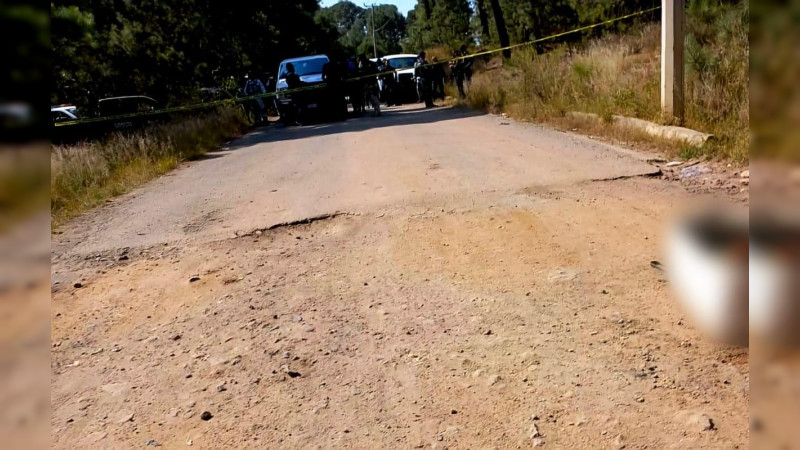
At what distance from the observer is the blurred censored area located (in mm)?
1042

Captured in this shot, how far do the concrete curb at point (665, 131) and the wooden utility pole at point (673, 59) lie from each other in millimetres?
313

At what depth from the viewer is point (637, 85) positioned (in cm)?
1084

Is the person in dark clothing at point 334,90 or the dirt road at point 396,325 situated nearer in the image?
the dirt road at point 396,325

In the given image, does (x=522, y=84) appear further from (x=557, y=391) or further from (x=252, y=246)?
(x=557, y=391)

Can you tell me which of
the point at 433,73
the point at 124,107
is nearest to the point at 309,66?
the point at 433,73

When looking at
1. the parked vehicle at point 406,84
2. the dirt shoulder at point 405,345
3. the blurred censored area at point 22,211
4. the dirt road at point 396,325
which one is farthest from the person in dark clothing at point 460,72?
the blurred censored area at point 22,211

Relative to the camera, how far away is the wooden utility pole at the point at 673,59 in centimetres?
897

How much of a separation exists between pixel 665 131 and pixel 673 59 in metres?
1.08

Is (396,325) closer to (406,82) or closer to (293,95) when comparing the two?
(293,95)

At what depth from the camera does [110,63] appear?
62.7 ft

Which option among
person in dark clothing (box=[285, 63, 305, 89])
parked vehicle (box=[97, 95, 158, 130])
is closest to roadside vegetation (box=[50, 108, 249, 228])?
parked vehicle (box=[97, 95, 158, 130])

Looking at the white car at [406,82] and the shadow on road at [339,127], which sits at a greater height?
the white car at [406,82]

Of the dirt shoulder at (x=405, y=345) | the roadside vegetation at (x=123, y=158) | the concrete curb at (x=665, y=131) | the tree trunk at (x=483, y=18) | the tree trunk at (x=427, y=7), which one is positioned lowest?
the dirt shoulder at (x=405, y=345)

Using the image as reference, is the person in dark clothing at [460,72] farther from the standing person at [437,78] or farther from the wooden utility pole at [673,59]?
the wooden utility pole at [673,59]
